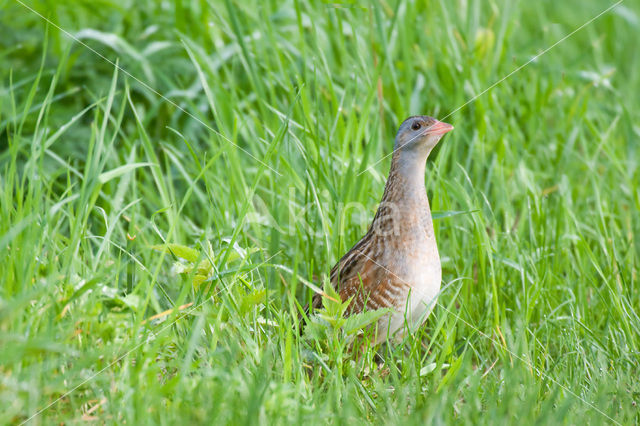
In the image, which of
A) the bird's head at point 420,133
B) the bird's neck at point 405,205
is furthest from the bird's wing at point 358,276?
the bird's head at point 420,133

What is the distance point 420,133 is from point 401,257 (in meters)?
0.54

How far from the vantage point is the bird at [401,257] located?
3102 millimetres

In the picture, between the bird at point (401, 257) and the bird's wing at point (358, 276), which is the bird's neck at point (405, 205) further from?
the bird's wing at point (358, 276)

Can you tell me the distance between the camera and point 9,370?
232cm

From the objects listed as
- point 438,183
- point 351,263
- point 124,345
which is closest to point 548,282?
point 438,183

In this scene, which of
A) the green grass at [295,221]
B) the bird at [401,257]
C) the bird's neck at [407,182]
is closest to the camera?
the green grass at [295,221]

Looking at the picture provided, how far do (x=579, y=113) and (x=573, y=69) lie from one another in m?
0.77

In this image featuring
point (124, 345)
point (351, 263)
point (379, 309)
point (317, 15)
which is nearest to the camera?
point (124, 345)

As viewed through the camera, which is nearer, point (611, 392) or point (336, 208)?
point (611, 392)

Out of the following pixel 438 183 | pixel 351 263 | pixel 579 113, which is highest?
pixel 579 113

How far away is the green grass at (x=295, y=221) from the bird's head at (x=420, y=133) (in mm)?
274

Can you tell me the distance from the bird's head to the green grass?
274mm

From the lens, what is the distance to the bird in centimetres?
310

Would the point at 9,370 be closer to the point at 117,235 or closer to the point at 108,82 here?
the point at 117,235
